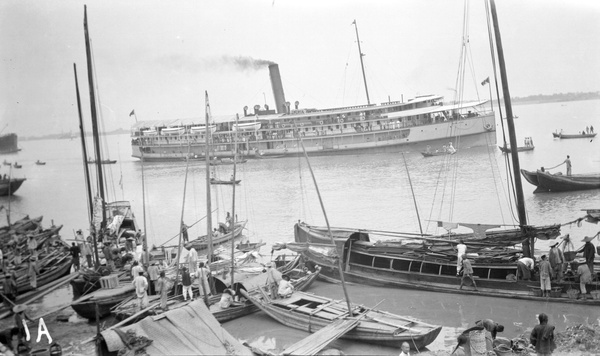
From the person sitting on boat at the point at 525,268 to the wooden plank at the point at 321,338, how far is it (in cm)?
327

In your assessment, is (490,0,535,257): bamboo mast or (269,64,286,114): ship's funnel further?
(269,64,286,114): ship's funnel

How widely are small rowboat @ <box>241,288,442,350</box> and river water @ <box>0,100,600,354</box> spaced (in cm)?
21

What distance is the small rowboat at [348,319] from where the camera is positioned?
7180 millimetres

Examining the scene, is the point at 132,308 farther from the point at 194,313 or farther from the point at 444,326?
the point at 444,326

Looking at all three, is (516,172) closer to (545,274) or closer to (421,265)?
(545,274)

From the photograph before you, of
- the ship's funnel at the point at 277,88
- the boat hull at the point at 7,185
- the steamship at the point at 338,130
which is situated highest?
the ship's funnel at the point at 277,88

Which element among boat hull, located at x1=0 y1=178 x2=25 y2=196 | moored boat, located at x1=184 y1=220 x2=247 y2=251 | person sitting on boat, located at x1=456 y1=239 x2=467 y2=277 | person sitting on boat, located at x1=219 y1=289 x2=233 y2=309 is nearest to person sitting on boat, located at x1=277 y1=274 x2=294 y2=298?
person sitting on boat, located at x1=219 y1=289 x2=233 y2=309

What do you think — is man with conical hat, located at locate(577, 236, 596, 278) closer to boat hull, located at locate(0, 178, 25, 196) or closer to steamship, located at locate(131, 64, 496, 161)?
boat hull, located at locate(0, 178, 25, 196)

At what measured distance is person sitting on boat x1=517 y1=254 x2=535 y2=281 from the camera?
8.84m

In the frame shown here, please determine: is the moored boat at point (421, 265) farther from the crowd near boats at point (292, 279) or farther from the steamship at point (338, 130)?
the steamship at point (338, 130)

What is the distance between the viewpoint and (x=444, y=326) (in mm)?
8609

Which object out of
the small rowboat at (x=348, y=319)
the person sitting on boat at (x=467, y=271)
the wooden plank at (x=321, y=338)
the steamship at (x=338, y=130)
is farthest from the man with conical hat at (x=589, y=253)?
the steamship at (x=338, y=130)

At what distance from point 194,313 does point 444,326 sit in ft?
13.8

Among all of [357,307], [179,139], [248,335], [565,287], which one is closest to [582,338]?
[565,287]
